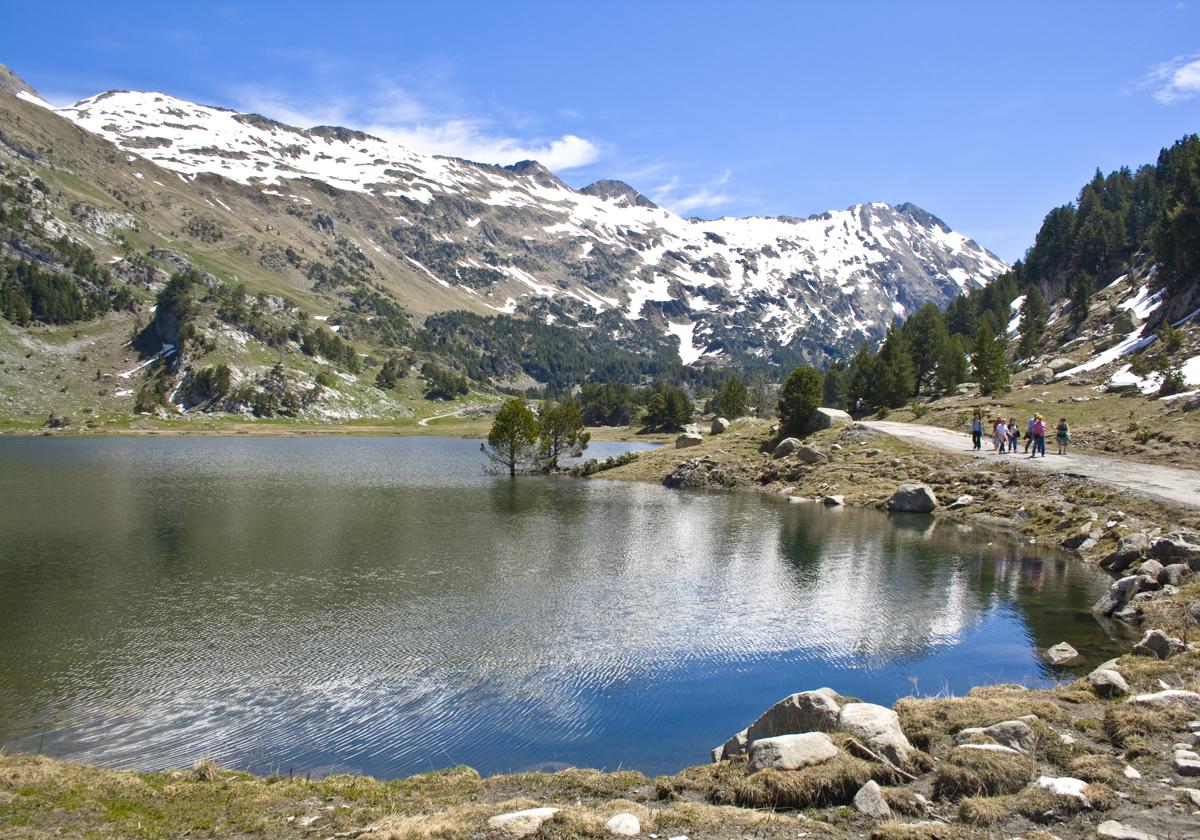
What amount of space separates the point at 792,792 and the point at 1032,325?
139 metres

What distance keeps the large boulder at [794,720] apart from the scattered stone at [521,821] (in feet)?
17.9

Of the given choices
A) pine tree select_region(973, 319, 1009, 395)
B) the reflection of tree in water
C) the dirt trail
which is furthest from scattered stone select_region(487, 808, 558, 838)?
pine tree select_region(973, 319, 1009, 395)

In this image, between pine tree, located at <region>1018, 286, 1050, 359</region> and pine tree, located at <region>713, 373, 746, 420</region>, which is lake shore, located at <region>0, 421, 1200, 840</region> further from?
pine tree, located at <region>713, 373, 746, 420</region>

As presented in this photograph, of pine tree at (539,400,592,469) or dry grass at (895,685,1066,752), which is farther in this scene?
pine tree at (539,400,592,469)

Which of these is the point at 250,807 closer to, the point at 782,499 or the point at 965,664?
the point at 965,664

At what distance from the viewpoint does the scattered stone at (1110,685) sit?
16.2 metres

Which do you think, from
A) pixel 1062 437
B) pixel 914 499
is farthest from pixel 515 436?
Result: pixel 1062 437

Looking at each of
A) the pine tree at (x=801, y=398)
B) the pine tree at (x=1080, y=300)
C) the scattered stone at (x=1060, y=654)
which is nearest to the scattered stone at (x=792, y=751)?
the scattered stone at (x=1060, y=654)

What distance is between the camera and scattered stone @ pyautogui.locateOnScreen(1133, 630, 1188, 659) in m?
18.8

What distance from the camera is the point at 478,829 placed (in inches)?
436

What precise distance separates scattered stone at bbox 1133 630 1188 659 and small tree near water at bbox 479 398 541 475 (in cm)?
7519

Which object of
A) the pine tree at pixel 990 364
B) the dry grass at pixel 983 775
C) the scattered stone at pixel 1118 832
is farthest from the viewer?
the pine tree at pixel 990 364

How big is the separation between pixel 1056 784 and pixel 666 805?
638 centimetres

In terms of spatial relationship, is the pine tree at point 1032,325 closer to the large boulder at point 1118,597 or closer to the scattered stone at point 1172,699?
the large boulder at point 1118,597
